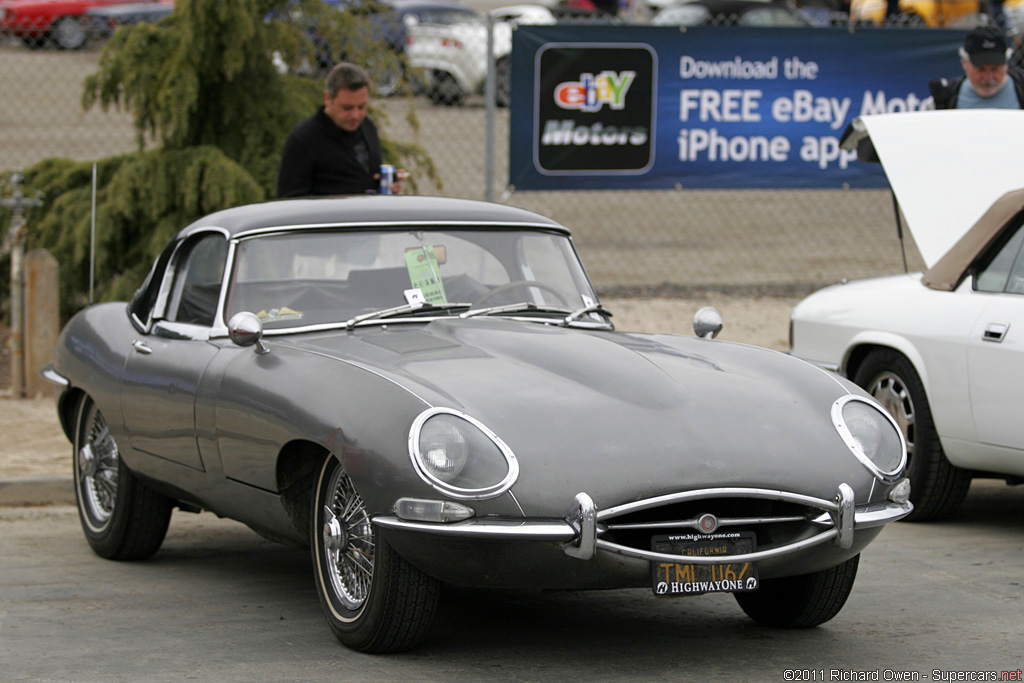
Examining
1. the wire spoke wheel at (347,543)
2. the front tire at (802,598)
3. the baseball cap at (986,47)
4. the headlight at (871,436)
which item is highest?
the baseball cap at (986,47)

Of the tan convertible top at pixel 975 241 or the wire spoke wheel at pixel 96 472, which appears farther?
the tan convertible top at pixel 975 241

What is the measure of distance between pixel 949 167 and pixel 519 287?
2612 mm

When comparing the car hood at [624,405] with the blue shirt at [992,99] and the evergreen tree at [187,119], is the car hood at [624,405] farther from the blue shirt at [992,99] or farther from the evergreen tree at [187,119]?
the evergreen tree at [187,119]

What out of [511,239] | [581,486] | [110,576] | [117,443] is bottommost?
[110,576]

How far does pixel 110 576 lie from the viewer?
19.3 ft

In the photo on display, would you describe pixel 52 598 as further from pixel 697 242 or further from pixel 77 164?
pixel 697 242

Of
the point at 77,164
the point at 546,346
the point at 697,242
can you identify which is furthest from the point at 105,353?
the point at 697,242

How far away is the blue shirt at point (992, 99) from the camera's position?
8.73 metres

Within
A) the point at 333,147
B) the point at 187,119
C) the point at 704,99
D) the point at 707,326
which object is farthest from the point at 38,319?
the point at 704,99

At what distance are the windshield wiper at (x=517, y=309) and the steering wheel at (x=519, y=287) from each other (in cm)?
6

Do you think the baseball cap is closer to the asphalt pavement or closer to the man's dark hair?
the asphalt pavement

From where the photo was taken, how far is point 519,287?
5.80 meters

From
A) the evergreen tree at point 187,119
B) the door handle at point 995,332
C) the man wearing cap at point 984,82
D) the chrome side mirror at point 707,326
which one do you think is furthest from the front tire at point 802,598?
the evergreen tree at point 187,119

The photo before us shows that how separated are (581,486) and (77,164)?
7.91m
